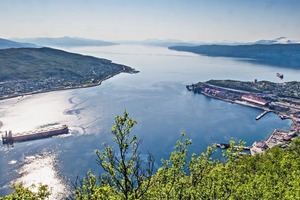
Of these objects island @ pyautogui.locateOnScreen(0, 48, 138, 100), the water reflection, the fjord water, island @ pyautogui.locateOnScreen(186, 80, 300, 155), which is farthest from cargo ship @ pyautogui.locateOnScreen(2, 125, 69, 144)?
island @ pyautogui.locateOnScreen(0, 48, 138, 100)

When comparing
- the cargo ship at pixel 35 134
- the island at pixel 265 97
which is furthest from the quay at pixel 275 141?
the cargo ship at pixel 35 134

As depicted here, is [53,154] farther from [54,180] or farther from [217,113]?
[217,113]

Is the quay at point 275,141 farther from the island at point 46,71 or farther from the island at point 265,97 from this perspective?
the island at point 46,71

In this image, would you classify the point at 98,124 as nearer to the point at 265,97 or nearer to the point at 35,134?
the point at 35,134

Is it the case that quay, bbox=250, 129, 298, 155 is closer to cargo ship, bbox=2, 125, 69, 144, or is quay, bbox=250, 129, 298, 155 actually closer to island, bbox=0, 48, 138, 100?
cargo ship, bbox=2, 125, 69, 144

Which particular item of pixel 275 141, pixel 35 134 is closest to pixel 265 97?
pixel 275 141

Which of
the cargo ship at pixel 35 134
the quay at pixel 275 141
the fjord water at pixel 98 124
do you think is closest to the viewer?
the fjord water at pixel 98 124

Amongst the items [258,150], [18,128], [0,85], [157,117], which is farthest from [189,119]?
[0,85]

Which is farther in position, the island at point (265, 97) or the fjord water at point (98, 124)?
the island at point (265, 97)
